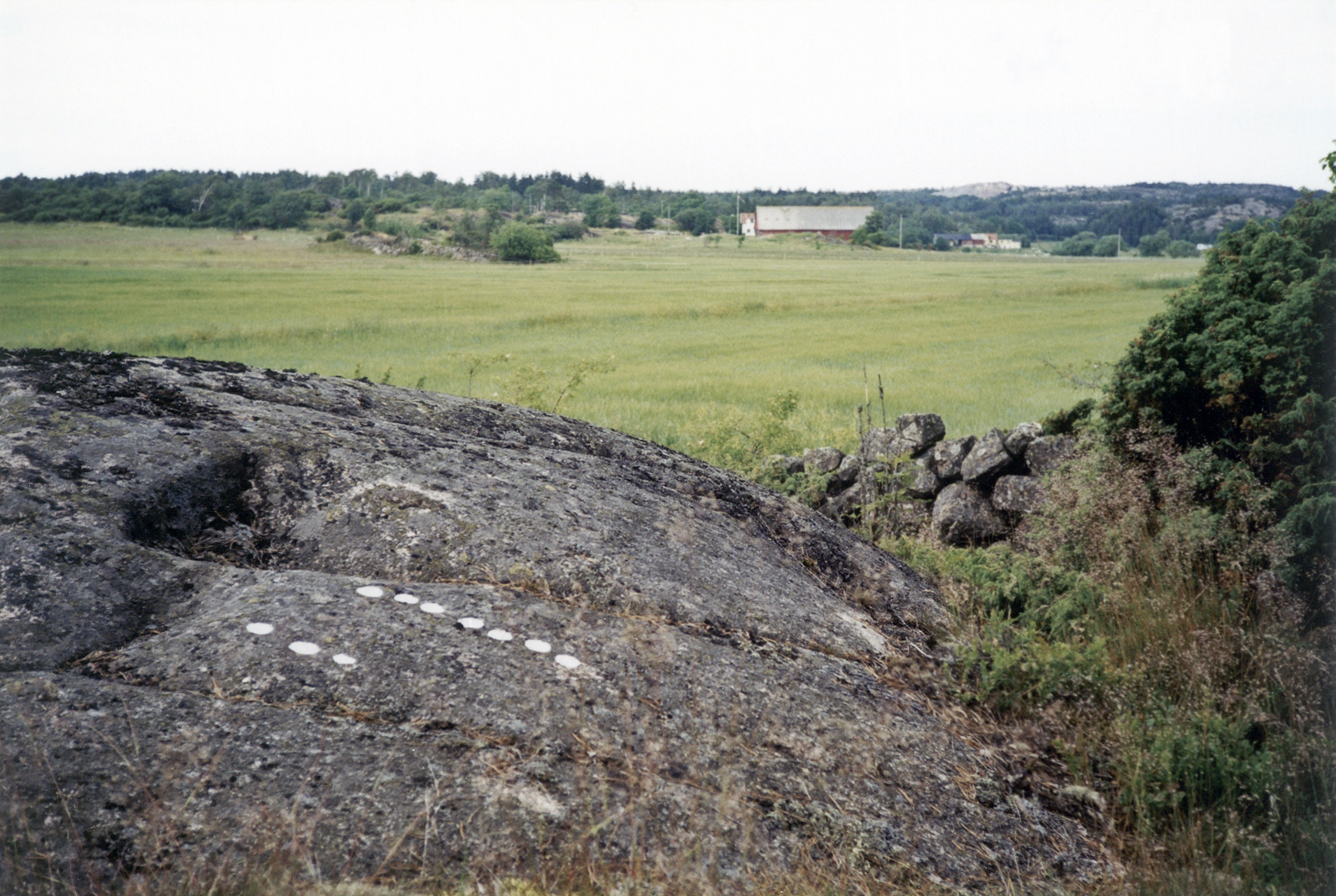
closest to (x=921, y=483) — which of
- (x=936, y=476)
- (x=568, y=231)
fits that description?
(x=936, y=476)

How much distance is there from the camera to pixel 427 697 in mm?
2705

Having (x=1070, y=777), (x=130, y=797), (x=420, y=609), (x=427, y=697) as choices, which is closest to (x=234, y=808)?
(x=130, y=797)

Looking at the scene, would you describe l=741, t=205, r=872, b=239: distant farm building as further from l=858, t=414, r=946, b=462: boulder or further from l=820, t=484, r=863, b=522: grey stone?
l=820, t=484, r=863, b=522: grey stone

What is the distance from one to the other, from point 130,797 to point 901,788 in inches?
90.3

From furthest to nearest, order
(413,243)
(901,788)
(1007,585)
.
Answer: (413,243)
(1007,585)
(901,788)

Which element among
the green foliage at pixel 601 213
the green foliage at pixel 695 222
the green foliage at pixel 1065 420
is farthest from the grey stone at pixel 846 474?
the green foliage at pixel 695 222

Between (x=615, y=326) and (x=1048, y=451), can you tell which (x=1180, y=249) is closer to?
(x=615, y=326)

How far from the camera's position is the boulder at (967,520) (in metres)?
6.98

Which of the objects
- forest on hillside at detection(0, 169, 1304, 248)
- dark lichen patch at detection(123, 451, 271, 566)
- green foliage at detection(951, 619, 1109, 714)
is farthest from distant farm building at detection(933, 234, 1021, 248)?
dark lichen patch at detection(123, 451, 271, 566)

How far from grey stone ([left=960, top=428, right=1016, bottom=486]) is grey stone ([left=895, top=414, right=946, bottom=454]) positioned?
864 millimetres

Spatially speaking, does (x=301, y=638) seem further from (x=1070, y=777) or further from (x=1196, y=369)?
(x=1196, y=369)

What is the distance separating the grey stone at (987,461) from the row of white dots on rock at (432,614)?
5.14m

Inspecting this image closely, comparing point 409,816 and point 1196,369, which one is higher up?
point 1196,369

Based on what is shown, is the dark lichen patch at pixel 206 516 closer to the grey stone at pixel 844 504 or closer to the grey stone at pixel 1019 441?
the grey stone at pixel 844 504
